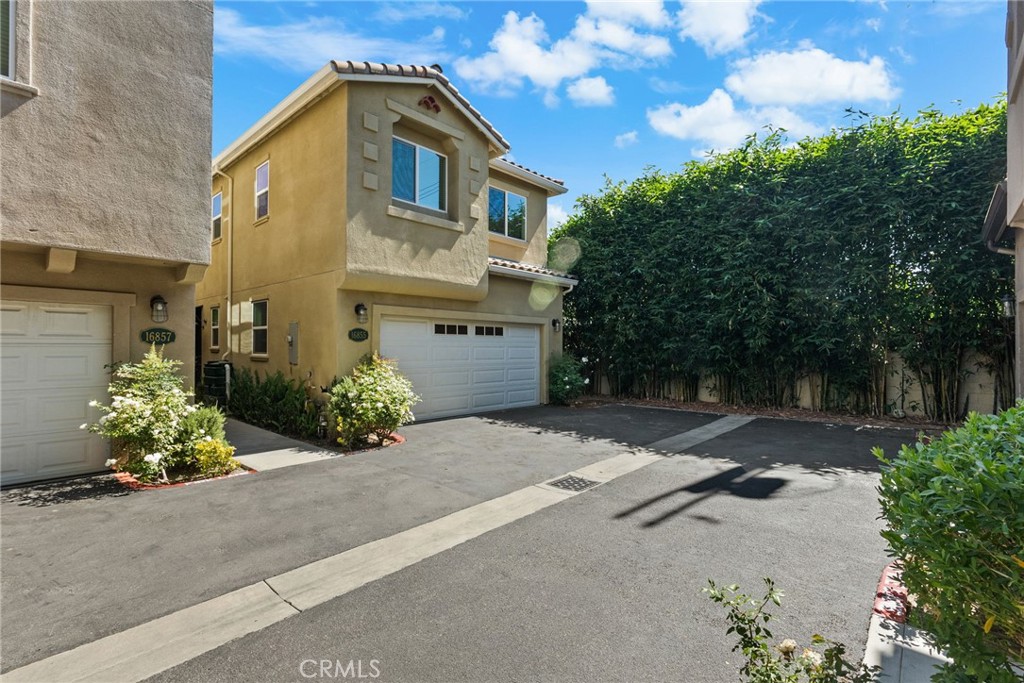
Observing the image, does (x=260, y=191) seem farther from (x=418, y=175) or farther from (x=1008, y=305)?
(x=1008, y=305)

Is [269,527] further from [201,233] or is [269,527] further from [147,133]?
[147,133]

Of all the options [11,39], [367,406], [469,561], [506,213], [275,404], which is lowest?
[469,561]

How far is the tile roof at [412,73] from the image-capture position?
8.77m

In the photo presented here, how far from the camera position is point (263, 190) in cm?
1169

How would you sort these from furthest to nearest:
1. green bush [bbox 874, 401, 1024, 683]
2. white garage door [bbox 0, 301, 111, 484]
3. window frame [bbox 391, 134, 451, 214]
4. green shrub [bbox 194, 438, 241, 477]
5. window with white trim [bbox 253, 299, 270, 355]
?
1. window with white trim [bbox 253, 299, 270, 355]
2. window frame [bbox 391, 134, 451, 214]
3. green shrub [bbox 194, 438, 241, 477]
4. white garage door [bbox 0, 301, 111, 484]
5. green bush [bbox 874, 401, 1024, 683]

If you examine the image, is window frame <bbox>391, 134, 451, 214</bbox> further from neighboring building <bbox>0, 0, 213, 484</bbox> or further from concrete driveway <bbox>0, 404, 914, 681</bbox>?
concrete driveway <bbox>0, 404, 914, 681</bbox>

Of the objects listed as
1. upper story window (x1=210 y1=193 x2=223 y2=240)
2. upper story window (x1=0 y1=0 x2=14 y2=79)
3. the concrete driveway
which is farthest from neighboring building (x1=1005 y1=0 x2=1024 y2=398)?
upper story window (x1=210 y1=193 x2=223 y2=240)

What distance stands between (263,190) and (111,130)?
5825 millimetres

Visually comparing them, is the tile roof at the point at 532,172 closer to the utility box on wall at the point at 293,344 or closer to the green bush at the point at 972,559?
the utility box on wall at the point at 293,344

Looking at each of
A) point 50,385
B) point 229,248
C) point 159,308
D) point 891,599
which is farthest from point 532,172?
point 891,599

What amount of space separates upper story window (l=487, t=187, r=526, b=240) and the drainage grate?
29.2 ft

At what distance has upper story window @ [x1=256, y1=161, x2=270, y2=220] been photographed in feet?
37.5

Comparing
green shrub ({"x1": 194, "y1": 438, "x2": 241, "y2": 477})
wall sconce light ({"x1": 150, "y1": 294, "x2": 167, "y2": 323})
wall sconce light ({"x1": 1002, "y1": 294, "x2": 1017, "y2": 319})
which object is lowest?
green shrub ({"x1": 194, "y1": 438, "x2": 241, "y2": 477})

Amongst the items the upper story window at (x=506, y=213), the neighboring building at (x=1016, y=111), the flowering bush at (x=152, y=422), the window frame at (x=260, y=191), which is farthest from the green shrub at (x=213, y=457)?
the neighboring building at (x=1016, y=111)
